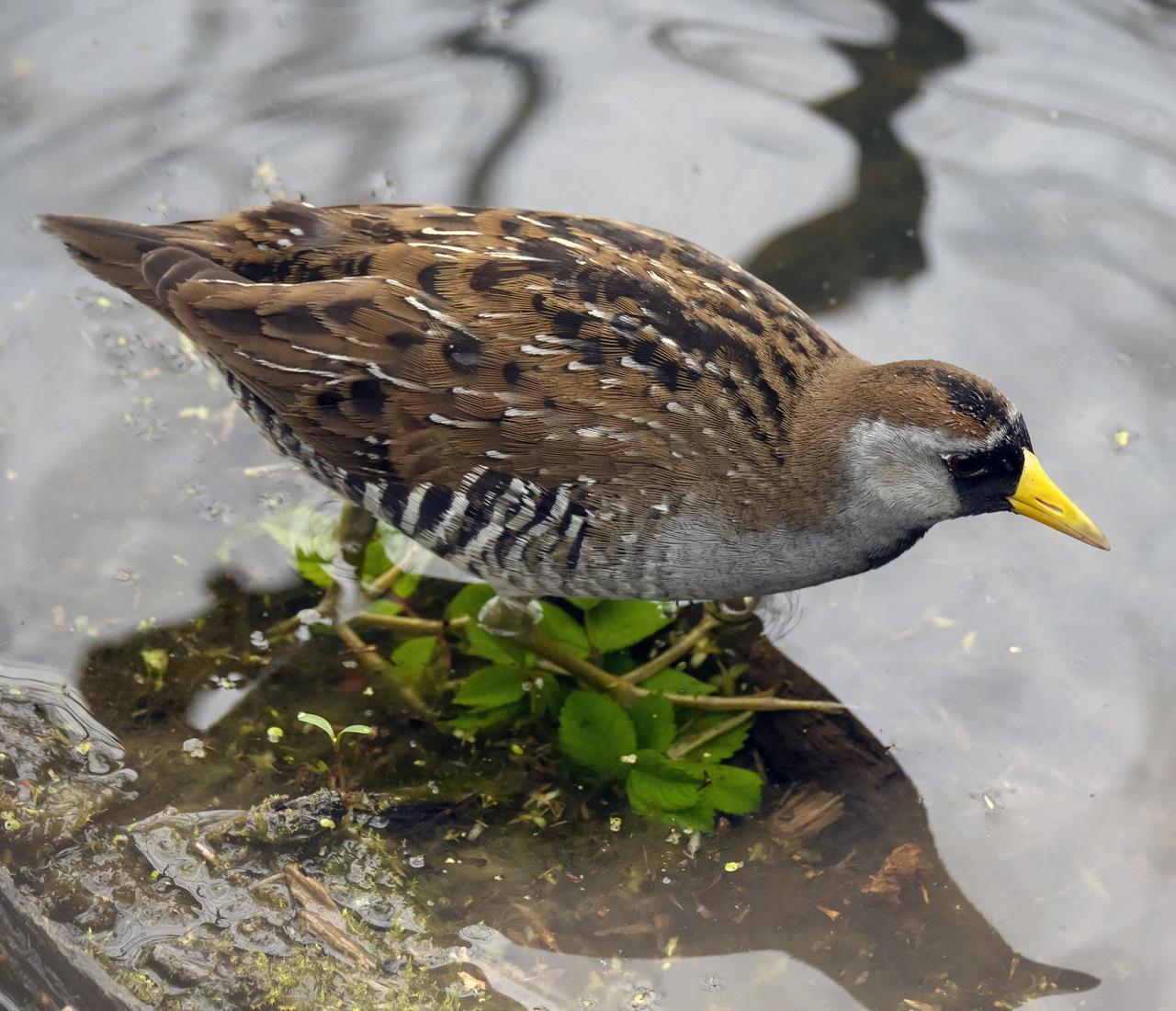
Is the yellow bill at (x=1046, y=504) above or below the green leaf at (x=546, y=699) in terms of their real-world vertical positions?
above

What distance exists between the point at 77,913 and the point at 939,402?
2.67 m

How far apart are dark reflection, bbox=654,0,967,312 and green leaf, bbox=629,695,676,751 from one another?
77.5 inches

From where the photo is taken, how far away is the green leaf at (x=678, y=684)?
426 cm

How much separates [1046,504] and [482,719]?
1813 mm

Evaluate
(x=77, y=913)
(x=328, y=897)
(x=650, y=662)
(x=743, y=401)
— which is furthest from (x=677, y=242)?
(x=77, y=913)

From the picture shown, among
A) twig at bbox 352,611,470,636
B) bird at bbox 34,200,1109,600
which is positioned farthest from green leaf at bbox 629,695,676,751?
twig at bbox 352,611,470,636

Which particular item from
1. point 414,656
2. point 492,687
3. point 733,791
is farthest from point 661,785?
point 414,656

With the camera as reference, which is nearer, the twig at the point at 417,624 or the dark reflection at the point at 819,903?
the dark reflection at the point at 819,903

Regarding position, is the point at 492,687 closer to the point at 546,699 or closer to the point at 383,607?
the point at 546,699

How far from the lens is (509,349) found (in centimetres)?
370

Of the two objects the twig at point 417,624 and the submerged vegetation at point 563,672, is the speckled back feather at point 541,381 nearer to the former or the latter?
the submerged vegetation at point 563,672

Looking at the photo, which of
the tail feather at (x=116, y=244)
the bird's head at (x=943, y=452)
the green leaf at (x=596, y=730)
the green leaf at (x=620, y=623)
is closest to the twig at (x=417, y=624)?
the green leaf at (x=620, y=623)

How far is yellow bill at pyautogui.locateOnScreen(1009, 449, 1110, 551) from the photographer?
12.2 feet

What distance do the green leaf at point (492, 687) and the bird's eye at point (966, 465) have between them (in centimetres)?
147
